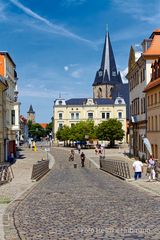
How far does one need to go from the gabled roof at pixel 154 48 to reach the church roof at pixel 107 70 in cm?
9751

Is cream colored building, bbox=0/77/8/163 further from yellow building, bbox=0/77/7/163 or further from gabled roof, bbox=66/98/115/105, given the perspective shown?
gabled roof, bbox=66/98/115/105

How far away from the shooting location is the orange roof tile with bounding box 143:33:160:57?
4541 centimetres

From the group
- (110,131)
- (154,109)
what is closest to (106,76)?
(110,131)

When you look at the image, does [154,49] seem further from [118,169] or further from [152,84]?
[118,169]

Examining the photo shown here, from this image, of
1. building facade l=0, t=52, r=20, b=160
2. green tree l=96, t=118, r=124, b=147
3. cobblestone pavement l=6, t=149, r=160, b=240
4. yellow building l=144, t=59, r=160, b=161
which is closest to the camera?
cobblestone pavement l=6, t=149, r=160, b=240

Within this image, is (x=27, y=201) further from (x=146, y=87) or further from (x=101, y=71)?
(x=101, y=71)

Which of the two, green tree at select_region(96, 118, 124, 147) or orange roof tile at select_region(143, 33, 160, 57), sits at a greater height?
orange roof tile at select_region(143, 33, 160, 57)

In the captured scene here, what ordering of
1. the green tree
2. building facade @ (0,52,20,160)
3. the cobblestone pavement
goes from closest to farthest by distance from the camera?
1. the cobblestone pavement
2. building facade @ (0,52,20,160)
3. the green tree

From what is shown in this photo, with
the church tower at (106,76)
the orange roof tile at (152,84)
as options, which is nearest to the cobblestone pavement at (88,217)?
the orange roof tile at (152,84)

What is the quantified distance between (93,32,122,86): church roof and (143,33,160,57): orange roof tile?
9792cm

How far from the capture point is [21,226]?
1116 cm

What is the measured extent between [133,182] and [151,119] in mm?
20062

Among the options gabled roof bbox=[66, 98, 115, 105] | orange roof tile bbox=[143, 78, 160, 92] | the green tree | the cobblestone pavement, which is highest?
gabled roof bbox=[66, 98, 115, 105]

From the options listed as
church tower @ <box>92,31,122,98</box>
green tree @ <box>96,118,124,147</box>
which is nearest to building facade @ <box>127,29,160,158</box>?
green tree @ <box>96,118,124,147</box>
